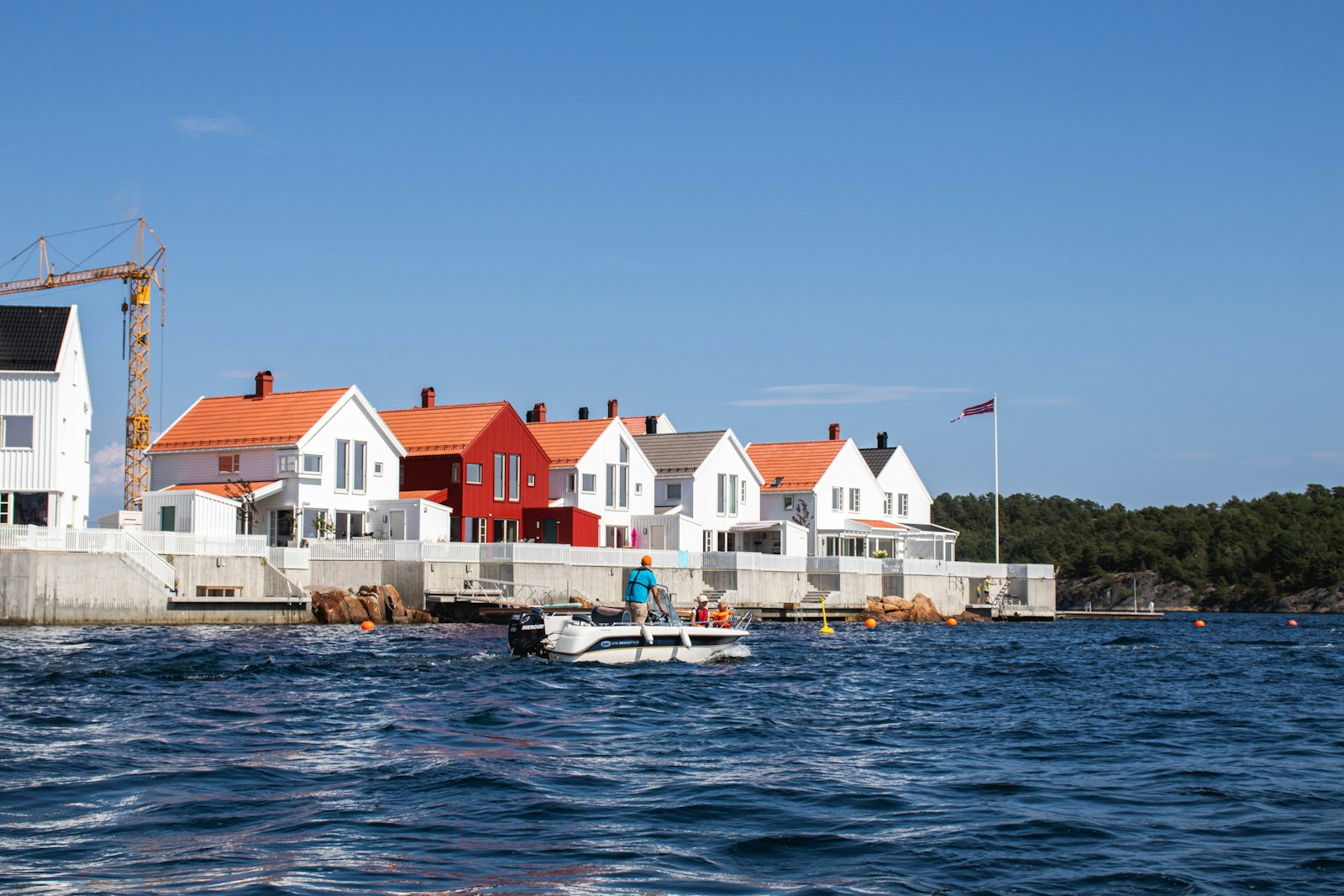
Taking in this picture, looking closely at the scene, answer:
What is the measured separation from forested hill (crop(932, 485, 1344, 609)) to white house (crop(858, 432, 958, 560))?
1627 inches

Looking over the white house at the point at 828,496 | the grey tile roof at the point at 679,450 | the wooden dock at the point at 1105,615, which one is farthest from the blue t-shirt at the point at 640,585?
the wooden dock at the point at 1105,615

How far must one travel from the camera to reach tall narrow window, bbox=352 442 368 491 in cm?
5869

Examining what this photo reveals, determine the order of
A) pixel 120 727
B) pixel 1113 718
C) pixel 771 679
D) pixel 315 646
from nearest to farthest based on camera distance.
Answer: pixel 120 727
pixel 1113 718
pixel 771 679
pixel 315 646

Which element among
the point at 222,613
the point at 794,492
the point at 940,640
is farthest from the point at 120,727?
the point at 794,492

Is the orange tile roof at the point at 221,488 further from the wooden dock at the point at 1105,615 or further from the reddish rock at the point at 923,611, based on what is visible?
the wooden dock at the point at 1105,615

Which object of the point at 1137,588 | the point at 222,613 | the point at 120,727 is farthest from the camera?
the point at 1137,588

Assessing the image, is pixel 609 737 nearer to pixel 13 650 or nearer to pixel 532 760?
pixel 532 760

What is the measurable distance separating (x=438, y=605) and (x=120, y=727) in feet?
99.3

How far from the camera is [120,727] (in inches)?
803

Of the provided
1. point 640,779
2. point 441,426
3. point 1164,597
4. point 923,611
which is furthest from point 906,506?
point 640,779

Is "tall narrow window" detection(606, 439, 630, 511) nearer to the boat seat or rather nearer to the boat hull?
the boat hull

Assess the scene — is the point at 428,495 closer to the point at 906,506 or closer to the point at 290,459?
the point at 290,459

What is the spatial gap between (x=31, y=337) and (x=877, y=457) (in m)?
50.3

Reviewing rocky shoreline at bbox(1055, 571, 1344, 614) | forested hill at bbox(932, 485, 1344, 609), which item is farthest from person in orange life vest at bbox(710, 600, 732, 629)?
forested hill at bbox(932, 485, 1344, 609)
